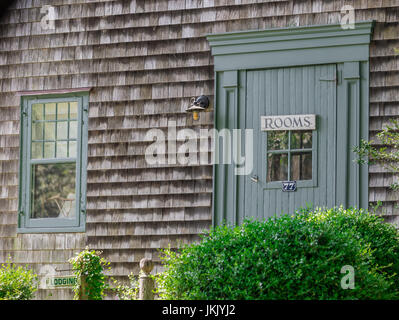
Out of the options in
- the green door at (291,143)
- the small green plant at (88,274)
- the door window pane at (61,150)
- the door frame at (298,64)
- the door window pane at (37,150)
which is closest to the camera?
the small green plant at (88,274)

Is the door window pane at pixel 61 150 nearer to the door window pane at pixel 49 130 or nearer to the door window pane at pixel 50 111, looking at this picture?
the door window pane at pixel 49 130

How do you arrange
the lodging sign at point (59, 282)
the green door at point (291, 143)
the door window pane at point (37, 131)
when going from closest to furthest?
the green door at point (291, 143)
the lodging sign at point (59, 282)
the door window pane at point (37, 131)

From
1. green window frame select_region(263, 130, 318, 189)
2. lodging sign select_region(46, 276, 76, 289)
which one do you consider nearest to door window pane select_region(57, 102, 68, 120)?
lodging sign select_region(46, 276, 76, 289)

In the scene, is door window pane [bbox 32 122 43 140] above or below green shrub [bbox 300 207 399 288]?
above

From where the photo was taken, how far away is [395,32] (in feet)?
28.0

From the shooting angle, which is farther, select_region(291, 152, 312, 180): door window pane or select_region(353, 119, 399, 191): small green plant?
select_region(291, 152, 312, 180): door window pane

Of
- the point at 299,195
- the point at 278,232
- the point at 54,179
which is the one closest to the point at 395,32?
the point at 299,195

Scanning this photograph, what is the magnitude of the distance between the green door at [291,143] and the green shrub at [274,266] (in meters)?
2.53

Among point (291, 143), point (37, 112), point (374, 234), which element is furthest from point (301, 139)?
point (37, 112)

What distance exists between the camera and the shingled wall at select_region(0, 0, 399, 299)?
9.08 m

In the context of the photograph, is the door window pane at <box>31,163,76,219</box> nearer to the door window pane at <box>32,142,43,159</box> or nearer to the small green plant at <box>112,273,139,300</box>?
the door window pane at <box>32,142,43,159</box>

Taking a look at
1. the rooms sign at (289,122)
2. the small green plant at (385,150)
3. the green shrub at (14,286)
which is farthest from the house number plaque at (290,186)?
the green shrub at (14,286)

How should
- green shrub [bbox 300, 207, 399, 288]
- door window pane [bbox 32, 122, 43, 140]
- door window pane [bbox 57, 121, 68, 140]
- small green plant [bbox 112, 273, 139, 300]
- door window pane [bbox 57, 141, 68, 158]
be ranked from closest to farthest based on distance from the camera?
green shrub [bbox 300, 207, 399, 288] → small green plant [bbox 112, 273, 139, 300] → door window pane [bbox 32, 122, 43, 140] → door window pane [bbox 57, 141, 68, 158] → door window pane [bbox 57, 121, 68, 140]

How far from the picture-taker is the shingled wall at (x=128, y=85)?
29.8 feet
